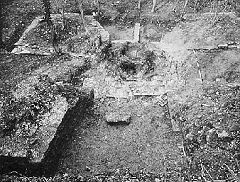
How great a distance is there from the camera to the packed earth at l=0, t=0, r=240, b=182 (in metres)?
5.99

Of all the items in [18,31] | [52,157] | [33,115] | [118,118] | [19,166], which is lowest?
[118,118]

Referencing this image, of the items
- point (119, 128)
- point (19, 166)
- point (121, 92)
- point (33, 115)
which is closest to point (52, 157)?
point (19, 166)

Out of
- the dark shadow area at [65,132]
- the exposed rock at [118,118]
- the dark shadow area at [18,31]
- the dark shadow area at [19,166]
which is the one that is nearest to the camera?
the dark shadow area at [19,166]

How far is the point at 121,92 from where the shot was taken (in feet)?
28.7

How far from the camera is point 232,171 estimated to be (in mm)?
5582

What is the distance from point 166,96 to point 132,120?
1252 millimetres

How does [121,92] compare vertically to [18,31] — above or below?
below

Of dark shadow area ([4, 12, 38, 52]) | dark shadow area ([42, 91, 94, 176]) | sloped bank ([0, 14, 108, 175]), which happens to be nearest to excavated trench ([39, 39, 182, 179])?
dark shadow area ([42, 91, 94, 176])

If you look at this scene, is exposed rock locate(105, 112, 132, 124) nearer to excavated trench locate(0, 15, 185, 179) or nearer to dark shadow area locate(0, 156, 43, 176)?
excavated trench locate(0, 15, 185, 179)

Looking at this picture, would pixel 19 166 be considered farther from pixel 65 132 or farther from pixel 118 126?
pixel 118 126

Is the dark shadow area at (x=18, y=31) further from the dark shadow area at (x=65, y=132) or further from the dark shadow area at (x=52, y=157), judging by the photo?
the dark shadow area at (x=52, y=157)

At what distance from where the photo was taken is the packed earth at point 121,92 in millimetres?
5992

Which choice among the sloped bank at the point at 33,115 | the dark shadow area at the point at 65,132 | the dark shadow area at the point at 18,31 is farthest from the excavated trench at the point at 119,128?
the dark shadow area at the point at 18,31

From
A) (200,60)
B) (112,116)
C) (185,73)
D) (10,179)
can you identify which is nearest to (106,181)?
(10,179)
